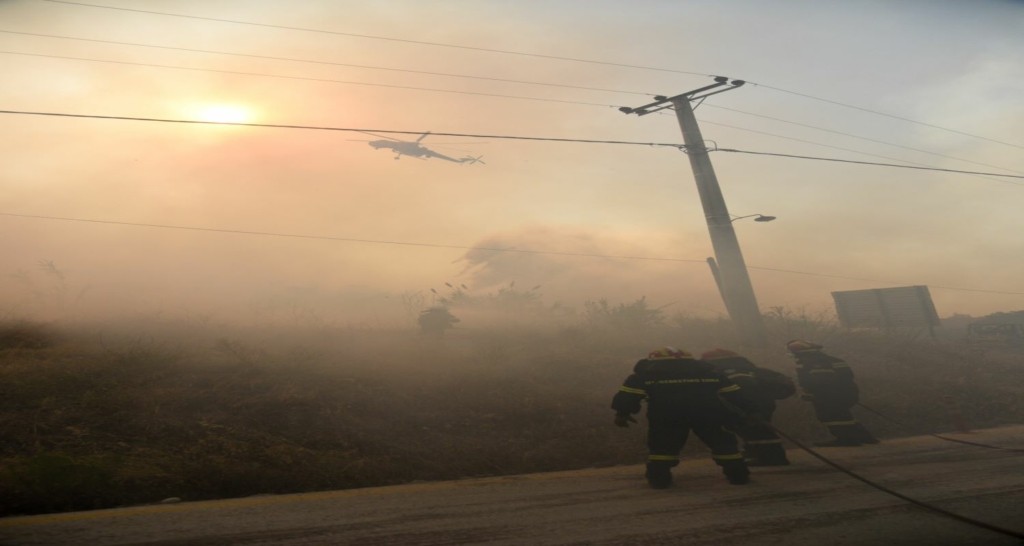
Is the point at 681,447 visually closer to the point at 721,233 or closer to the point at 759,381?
the point at 759,381

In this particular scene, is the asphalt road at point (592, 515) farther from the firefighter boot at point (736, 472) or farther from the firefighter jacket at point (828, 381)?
the firefighter jacket at point (828, 381)

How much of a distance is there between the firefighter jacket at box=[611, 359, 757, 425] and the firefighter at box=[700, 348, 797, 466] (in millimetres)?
995

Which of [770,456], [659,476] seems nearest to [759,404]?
[770,456]

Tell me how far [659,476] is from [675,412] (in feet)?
2.62

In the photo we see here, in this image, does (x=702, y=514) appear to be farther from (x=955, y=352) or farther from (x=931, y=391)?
(x=955, y=352)

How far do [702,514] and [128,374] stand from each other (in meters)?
9.11

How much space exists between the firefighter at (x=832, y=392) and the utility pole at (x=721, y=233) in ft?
21.9

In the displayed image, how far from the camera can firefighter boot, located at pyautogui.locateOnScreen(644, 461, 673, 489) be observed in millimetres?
7500

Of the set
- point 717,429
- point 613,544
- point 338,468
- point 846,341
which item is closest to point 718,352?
point 717,429

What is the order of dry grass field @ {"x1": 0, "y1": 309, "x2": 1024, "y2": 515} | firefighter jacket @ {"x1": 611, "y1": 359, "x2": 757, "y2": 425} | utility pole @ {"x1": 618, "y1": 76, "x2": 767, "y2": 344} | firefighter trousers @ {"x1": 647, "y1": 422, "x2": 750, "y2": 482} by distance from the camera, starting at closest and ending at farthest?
dry grass field @ {"x1": 0, "y1": 309, "x2": 1024, "y2": 515} → firefighter trousers @ {"x1": 647, "y1": 422, "x2": 750, "y2": 482} → firefighter jacket @ {"x1": 611, "y1": 359, "x2": 757, "y2": 425} → utility pole @ {"x1": 618, "y1": 76, "x2": 767, "y2": 344}

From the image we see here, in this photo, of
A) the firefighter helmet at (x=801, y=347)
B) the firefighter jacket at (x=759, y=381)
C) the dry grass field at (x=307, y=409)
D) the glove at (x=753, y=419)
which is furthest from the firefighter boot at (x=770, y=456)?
the firefighter helmet at (x=801, y=347)

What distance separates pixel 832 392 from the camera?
35.3 ft

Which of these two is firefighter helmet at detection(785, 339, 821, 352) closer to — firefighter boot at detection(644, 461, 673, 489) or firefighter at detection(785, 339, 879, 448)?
firefighter at detection(785, 339, 879, 448)

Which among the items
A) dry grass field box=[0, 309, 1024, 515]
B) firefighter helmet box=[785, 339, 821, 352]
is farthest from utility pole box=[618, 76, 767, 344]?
firefighter helmet box=[785, 339, 821, 352]
